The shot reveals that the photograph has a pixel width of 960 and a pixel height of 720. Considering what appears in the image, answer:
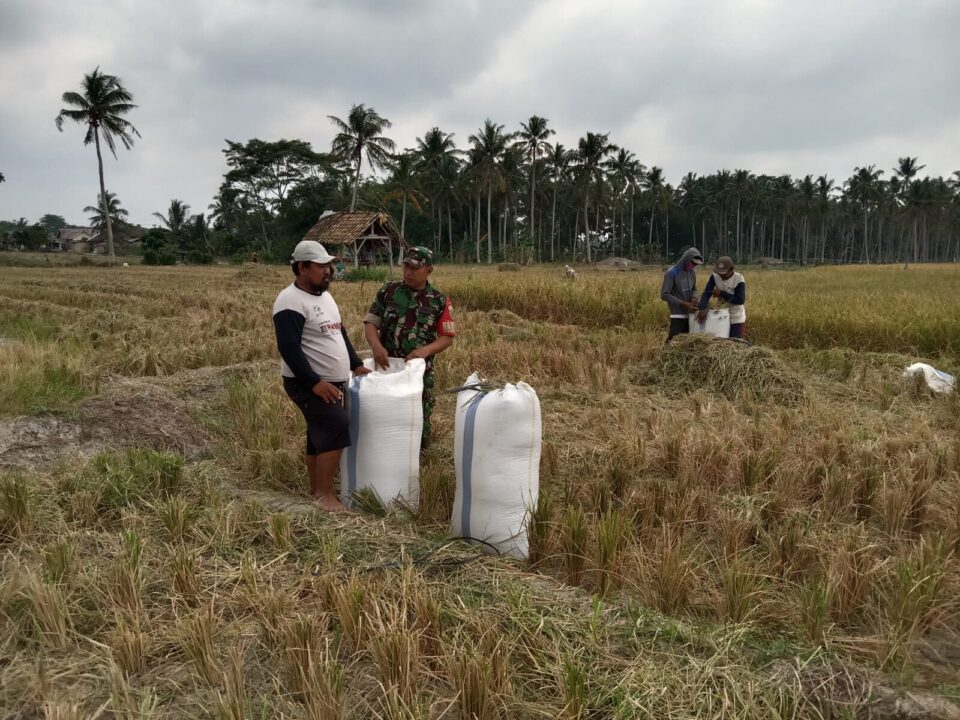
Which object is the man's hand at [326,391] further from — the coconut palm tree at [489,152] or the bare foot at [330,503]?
the coconut palm tree at [489,152]

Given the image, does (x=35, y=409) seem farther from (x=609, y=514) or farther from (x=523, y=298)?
(x=523, y=298)

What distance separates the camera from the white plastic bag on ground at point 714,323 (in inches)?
254

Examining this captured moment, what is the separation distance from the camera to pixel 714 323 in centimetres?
648

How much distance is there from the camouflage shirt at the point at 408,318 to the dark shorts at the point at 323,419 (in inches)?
22.8

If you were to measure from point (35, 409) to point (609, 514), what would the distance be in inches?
155

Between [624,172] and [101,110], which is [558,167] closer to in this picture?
[624,172]

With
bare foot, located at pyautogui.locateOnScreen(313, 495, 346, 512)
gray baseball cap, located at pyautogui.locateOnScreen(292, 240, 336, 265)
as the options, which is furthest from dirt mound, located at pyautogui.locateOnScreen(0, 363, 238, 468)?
gray baseball cap, located at pyautogui.locateOnScreen(292, 240, 336, 265)

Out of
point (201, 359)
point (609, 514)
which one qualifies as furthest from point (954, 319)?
point (201, 359)

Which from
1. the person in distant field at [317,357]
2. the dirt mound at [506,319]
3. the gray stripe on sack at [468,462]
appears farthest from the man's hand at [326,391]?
the dirt mound at [506,319]

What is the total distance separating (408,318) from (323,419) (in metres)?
0.79

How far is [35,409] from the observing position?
4.27 meters

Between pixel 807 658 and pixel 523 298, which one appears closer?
pixel 807 658

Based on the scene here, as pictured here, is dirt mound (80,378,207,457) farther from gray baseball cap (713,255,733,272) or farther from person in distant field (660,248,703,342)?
gray baseball cap (713,255,733,272)

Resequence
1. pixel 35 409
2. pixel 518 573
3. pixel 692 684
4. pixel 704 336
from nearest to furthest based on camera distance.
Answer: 1. pixel 692 684
2. pixel 518 573
3. pixel 35 409
4. pixel 704 336
